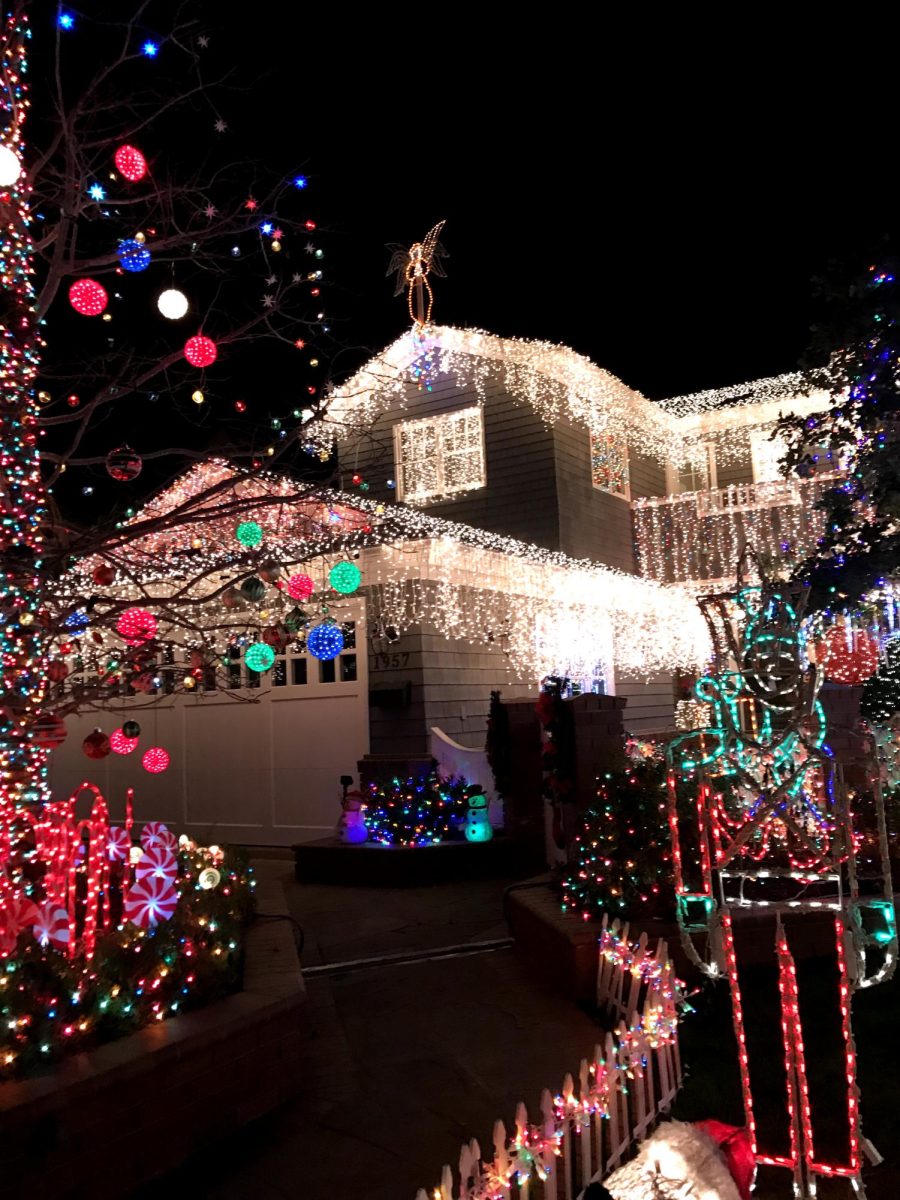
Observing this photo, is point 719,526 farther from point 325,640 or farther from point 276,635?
point 276,635

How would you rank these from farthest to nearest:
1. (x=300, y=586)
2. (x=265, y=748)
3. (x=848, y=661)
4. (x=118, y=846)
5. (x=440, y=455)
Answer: (x=440, y=455), (x=848, y=661), (x=265, y=748), (x=300, y=586), (x=118, y=846)

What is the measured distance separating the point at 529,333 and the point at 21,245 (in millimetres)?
12140

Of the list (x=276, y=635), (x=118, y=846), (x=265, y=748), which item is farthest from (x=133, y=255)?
(x=265, y=748)

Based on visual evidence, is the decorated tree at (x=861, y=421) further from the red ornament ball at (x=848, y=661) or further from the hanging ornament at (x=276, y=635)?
the red ornament ball at (x=848, y=661)

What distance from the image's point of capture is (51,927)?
14.7 feet

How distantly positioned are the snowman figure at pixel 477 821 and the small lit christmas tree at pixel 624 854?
3557 millimetres

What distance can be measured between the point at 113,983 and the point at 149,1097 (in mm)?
600

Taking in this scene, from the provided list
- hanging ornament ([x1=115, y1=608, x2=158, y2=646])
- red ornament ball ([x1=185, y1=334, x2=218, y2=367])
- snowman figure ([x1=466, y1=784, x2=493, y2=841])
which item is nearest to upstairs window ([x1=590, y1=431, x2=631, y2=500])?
snowman figure ([x1=466, y1=784, x2=493, y2=841])

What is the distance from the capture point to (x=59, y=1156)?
3.48 m

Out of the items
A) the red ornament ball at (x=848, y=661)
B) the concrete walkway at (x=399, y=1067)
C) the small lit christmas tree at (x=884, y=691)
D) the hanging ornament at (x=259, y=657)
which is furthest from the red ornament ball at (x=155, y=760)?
the red ornament ball at (x=848, y=661)

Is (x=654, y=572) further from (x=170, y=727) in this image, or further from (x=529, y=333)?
(x=170, y=727)

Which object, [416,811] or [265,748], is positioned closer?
[416,811]

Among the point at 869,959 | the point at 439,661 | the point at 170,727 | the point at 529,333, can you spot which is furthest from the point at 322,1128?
the point at 529,333

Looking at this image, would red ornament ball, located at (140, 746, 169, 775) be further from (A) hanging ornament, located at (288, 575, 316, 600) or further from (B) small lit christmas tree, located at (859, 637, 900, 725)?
(B) small lit christmas tree, located at (859, 637, 900, 725)
